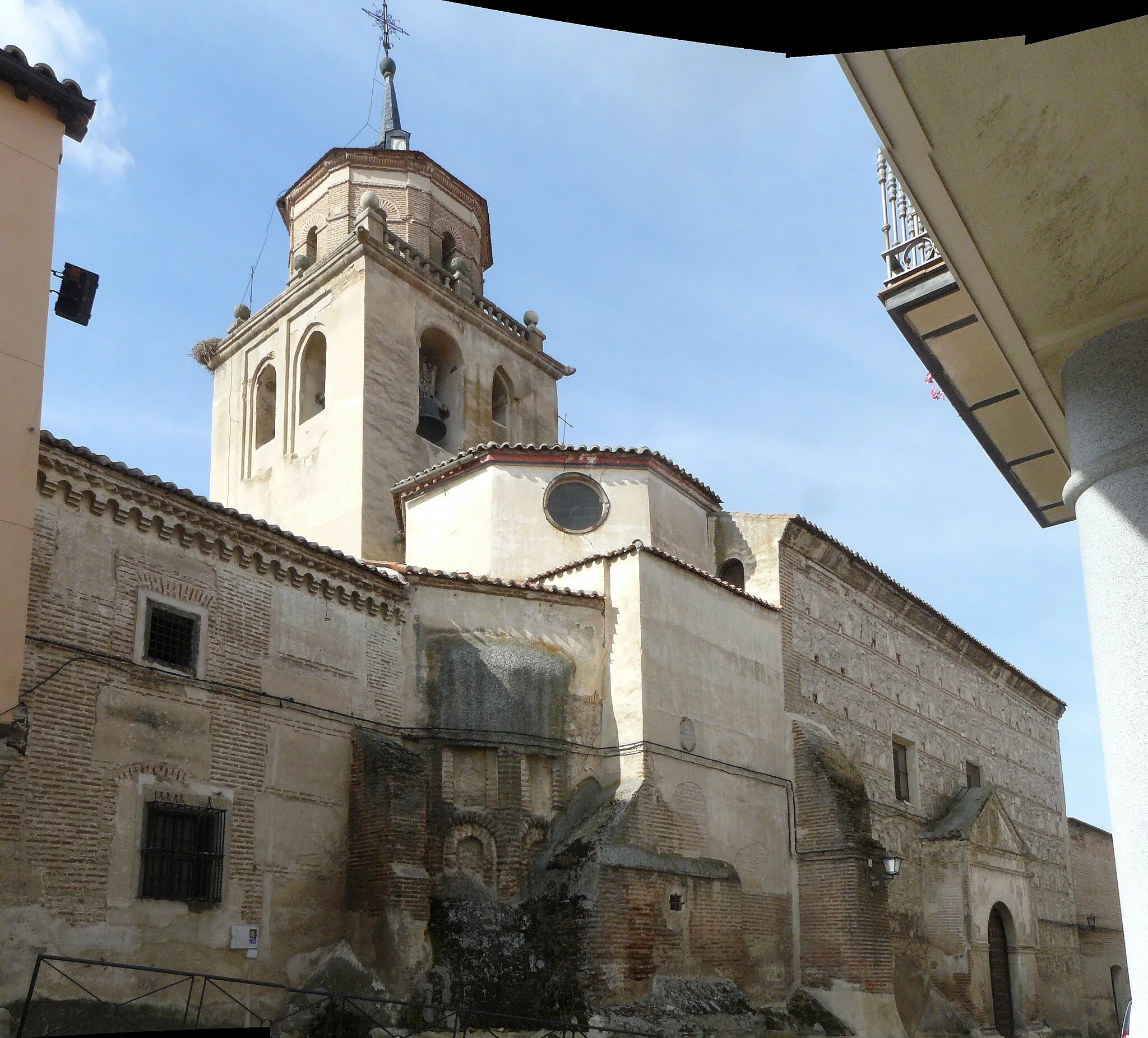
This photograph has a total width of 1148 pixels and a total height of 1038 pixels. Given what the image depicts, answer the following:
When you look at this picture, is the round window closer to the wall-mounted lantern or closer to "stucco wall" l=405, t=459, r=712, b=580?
"stucco wall" l=405, t=459, r=712, b=580

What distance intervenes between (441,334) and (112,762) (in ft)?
52.6

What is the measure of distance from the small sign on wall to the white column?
1114 centimetres

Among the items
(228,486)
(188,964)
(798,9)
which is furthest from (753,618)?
(798,9)

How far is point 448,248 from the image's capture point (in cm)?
2822

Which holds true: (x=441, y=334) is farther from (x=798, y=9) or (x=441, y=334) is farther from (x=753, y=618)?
(x=798, y=9)

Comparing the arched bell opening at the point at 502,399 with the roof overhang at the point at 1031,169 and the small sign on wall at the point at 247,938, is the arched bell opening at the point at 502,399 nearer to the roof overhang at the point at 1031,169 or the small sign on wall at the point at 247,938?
the small sign on wall at the point at 247,938

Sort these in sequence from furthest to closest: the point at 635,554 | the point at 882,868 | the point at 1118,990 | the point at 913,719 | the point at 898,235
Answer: the point at 1118,990 → the point at 913,719 → the point at 882,868 → the point at 635,554 → the point at 898,235

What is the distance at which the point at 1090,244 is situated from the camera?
11.0 feet

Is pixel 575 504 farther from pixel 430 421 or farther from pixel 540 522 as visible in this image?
pixel 430 421

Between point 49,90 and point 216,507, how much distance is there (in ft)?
15.0

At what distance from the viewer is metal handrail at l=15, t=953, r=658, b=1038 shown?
1122 cm

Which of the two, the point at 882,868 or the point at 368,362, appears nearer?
the point at 882,868

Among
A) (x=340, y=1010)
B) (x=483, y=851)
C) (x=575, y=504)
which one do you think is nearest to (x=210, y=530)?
(x=483, y=851)

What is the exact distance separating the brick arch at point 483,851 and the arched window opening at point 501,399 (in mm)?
13808
